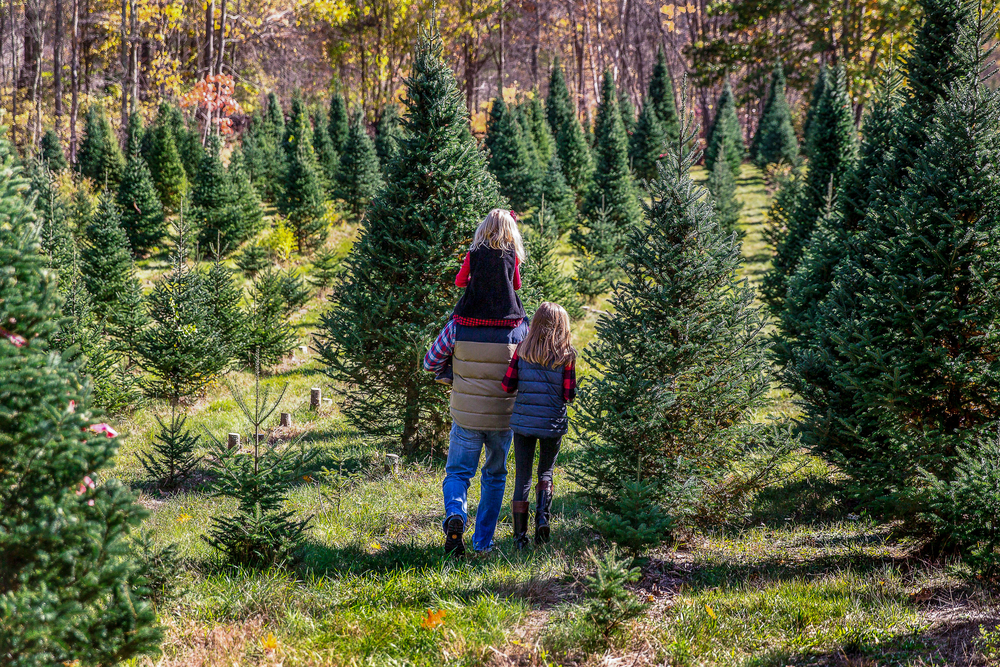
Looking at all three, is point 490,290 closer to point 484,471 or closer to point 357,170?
point 484,471

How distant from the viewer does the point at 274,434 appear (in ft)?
29.5

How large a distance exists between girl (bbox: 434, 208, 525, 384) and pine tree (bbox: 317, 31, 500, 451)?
2010 millimetres

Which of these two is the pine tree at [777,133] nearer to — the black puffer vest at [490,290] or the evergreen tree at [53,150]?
the black puffer vest at [490,290]

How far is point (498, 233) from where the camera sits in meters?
4.62

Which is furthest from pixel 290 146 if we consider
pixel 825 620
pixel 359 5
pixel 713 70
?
pixel 825 620

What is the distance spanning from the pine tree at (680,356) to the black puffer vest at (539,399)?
16.7 inches

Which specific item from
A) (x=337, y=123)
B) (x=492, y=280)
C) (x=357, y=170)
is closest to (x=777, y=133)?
(x=337, y=123)

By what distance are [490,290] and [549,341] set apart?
544 millimetres

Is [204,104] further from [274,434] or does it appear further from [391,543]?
[391,543]

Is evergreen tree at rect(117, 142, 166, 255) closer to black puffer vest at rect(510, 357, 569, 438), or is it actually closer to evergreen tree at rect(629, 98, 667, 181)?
evergreen tree at rect(629, 98, 667, 181)

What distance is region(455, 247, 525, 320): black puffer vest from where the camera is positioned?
4586 mm

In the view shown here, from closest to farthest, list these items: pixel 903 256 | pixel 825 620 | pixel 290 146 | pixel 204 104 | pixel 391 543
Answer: pixel 825 620 → pixel 903 256 → pixel 391 543 → pixel 204 104 → pixel 290 146

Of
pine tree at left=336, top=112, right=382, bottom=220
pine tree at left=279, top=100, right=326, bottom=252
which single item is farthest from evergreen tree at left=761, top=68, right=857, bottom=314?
pine tree at left=336, top=112, right=382, bottom=220

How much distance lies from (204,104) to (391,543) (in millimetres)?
23510
